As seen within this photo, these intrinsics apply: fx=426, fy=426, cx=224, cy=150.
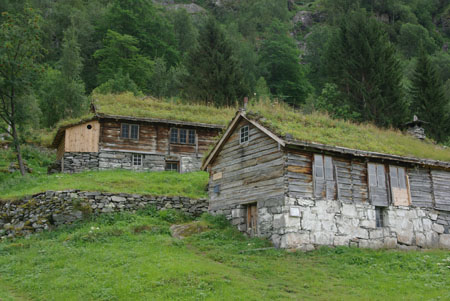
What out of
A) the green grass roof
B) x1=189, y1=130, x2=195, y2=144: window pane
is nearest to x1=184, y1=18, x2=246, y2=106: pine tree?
x1=189, y1=130, x2=195, y2=144: window pane

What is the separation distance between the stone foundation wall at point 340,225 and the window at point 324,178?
1.17 feet

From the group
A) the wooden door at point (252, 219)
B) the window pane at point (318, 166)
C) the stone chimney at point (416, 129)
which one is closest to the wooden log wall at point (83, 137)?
the wooden door at point (252, 219)

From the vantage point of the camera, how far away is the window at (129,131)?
29.8 m

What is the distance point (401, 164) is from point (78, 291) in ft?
51.0

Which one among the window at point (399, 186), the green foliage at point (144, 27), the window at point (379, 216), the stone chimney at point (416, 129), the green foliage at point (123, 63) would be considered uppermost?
the green foliage at point (144, 27)

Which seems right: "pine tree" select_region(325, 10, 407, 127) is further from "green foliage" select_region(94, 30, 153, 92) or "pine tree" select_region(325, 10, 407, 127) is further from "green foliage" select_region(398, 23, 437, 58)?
"green foliage" select_region(398, 23, 437, 58)

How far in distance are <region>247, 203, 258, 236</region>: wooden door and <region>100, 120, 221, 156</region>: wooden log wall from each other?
41.5 feet

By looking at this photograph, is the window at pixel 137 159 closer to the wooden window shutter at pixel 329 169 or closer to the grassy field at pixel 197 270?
the grassy field at pixel 197 270

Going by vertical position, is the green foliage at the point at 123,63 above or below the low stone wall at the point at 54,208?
above

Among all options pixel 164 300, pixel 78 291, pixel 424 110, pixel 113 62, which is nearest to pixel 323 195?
pixel 164 300

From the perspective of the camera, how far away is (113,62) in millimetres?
57188

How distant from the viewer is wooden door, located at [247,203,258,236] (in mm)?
18663

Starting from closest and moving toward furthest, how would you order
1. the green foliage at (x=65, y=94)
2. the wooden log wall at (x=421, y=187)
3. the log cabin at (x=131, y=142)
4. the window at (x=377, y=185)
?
the window at (x=377, y=185) < the wooden log wall at (x=421, y=187) < the log cabin at (x=131, y=142) < the green foliage at (x=65, y=94)

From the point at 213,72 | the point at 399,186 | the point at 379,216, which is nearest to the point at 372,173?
the point at 399,186
